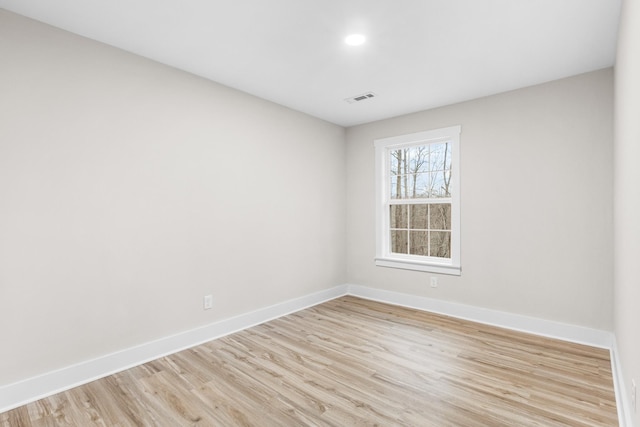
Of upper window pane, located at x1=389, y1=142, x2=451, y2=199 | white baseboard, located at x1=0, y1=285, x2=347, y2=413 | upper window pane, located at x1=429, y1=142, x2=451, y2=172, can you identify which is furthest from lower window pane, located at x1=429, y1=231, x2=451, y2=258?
white baseboard, located at x1=0, y1=285, x2=347, y2=413

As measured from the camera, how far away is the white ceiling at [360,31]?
2.09m

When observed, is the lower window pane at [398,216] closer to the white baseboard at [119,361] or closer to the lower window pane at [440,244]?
the lower window pane at [440,244]

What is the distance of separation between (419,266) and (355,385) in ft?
6.91

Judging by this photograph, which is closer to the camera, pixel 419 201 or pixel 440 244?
pixel 440 244

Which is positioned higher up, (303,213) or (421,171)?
(421,171)

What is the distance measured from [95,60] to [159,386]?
2421 mm

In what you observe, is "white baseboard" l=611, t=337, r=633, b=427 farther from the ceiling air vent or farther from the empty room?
the ceiling air vent

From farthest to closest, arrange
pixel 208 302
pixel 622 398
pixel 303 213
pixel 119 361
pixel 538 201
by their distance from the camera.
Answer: pixel 303 213, pixel 538 201, pixel 208 302, pixel 119 361, pixel 622 398

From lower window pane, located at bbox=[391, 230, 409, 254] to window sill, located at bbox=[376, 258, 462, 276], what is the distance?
21 cm

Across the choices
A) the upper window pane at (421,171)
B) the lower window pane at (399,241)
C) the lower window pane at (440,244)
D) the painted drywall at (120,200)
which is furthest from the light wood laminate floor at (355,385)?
the upper window pane at (421,171)

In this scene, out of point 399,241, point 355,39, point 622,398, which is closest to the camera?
point 622,398

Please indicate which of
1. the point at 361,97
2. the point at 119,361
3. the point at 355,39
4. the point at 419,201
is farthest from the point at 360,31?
the point at 119,361

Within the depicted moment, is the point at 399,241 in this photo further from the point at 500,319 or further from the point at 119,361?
the point at 119,361

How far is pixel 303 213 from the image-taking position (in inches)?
167
